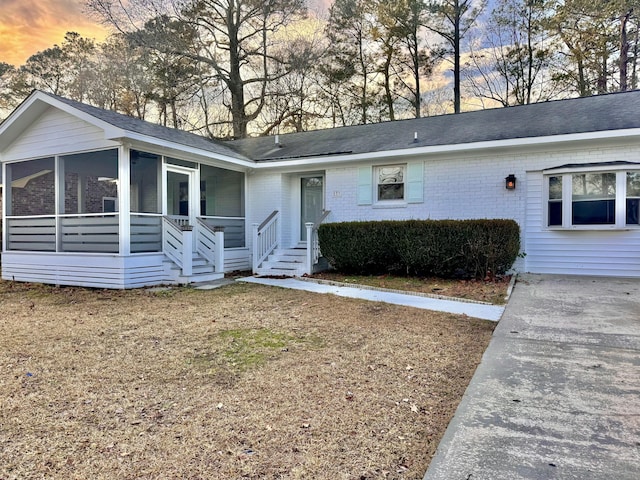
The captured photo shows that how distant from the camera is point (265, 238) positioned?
10734 mm

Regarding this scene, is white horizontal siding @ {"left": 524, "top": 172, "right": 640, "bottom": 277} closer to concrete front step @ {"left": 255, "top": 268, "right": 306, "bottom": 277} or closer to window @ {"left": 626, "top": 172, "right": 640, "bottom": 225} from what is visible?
window @ {"left": 626, "top": 172, "right": 640, "bottom": 225}

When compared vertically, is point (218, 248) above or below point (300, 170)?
below

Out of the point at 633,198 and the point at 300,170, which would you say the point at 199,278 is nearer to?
the point at 300,170

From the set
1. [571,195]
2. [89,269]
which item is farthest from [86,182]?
[571,195]

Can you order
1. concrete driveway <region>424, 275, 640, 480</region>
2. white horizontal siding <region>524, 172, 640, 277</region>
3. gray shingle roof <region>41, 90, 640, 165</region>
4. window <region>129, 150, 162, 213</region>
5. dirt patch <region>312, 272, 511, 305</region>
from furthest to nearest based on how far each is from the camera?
gray shingle roof <region>41, 90, 640, 165</region> → window <region>129, 150, 162, 213</region> → white horizontal siding <region>524, 172, 640, 277</region> → dirt patch <region>312, 272, 511, 305</region> → concrete driveway <region>424, 275, 640, 480</region>

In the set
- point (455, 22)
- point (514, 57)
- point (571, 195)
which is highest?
point (455, 22)

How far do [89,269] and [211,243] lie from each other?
2.64 meters

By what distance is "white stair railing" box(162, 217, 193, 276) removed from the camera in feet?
28.6

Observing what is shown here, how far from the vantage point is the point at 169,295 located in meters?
7.45

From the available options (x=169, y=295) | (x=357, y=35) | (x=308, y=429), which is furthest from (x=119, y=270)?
(x=357, y=35)

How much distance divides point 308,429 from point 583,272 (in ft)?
27.6

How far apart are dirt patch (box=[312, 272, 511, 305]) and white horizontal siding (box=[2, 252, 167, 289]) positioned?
142 inches

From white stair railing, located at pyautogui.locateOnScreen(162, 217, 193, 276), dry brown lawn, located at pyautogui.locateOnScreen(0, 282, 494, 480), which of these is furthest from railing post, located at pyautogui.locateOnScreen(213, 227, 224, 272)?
dry brown lawn, located at pyautogui.locateOnScreen(0, 282, 494, 480)

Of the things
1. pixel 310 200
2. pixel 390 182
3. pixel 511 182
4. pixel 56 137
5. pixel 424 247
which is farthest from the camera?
pixel 310 200
